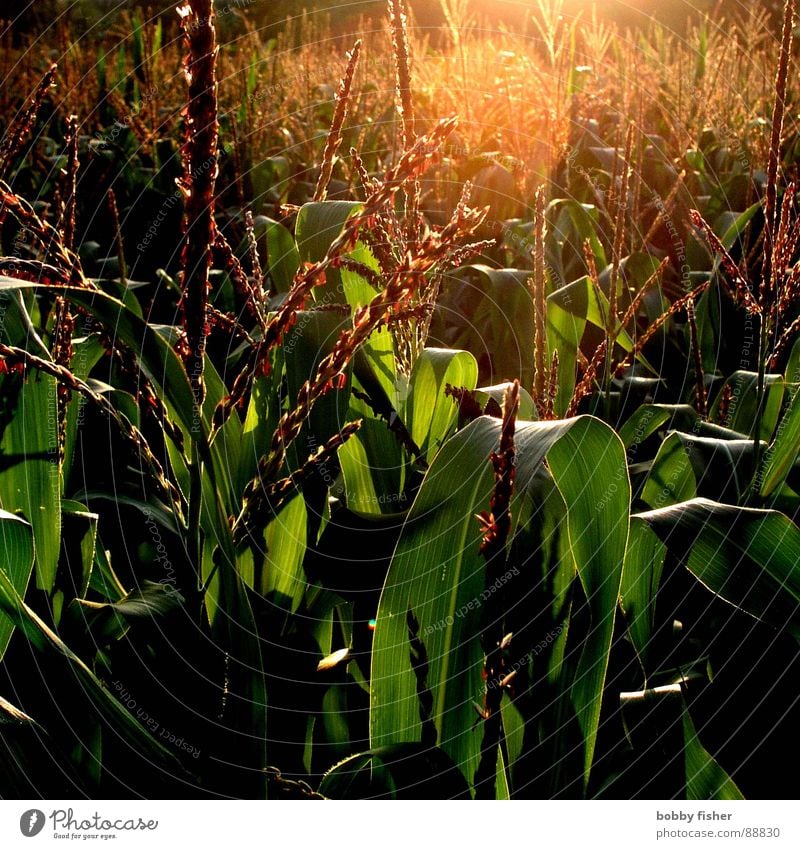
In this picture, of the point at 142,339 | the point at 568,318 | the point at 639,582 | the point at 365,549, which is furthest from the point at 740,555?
the point at 568,318

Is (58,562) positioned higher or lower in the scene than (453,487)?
lower

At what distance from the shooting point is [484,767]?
63cm

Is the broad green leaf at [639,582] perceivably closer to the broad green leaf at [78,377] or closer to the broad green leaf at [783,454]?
the broad green leaf at [783,454]

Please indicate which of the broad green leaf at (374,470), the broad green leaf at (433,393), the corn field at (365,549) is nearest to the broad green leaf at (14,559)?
the corn field at (365,549)

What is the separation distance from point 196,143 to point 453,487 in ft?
1.02

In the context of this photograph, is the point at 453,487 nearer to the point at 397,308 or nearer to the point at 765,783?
the point at 397,308

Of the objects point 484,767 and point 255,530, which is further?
point 255,530

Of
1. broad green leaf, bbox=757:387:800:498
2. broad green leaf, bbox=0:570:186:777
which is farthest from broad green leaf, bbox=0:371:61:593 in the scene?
broad green leaf, bbox=757:387:800:498

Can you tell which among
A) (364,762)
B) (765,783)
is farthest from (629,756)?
(364,762)
